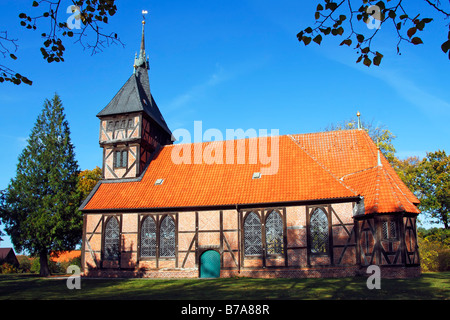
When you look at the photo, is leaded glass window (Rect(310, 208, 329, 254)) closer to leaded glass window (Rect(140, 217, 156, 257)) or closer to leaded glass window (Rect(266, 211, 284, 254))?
leaded glass window (Rect(266, 211, 284, 254))

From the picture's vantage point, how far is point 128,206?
23.6m

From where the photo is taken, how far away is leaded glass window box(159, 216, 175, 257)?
74.1 feet

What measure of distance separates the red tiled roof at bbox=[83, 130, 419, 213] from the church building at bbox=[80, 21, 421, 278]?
7 cm

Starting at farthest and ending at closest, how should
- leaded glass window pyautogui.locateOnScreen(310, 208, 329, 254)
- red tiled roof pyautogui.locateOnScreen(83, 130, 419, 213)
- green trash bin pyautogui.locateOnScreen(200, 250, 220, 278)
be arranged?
green trash bin pyautogui.locateOnScreen(200, 250, 220, 278) → red tiled roof pyautogui.locateOnScreen(83, 130, 419, 213) → leaded glass window pyautogui.locateOnScreen(310, 208, 329, 254)

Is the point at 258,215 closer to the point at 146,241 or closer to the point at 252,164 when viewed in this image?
the point at 252,164

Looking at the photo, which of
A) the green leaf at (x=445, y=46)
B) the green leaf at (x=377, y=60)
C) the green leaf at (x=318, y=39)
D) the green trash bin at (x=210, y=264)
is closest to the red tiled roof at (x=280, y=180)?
the green trash bin at (x=210, y=264)

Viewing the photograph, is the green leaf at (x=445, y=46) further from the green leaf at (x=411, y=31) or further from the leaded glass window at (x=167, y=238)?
the leaded glass window at (x=167, y=238)

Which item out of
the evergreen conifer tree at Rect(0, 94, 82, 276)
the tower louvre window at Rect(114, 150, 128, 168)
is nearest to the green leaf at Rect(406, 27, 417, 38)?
the tower louvre window at Rect(114, 150, 128, 168)

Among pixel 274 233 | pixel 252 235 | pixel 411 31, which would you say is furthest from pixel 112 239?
pixel 411 31

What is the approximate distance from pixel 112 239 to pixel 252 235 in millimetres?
9004

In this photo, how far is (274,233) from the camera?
21.3 m

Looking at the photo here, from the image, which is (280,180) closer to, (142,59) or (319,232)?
(319,232)
